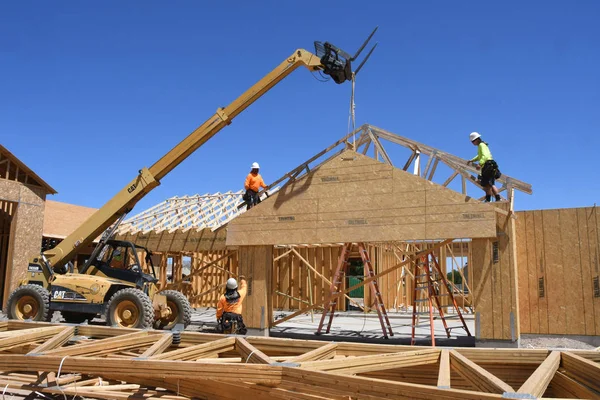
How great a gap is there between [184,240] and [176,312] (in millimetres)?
3621

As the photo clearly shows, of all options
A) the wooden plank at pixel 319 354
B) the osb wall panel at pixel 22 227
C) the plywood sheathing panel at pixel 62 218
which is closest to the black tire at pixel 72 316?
the osb wall panel at pixel 22 227

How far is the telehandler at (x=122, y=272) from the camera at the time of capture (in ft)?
35.9

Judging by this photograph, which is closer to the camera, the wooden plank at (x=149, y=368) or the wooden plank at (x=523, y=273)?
the wooden plank at (x=149, y=368)

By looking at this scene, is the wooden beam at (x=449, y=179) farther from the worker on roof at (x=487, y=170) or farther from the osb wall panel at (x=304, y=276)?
the osb wall panel at (x=304, y=276)

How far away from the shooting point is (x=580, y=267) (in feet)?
33.4

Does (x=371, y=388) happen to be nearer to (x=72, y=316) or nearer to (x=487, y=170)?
(x=487, y=170)

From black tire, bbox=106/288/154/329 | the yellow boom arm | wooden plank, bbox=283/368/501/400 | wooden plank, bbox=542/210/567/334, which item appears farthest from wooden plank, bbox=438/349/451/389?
the yellow boom arm

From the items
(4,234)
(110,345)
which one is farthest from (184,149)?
(4,234)

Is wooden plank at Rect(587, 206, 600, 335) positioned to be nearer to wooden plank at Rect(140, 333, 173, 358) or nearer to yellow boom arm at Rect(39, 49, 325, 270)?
yellow boom arm at Rect(39, 49, 325, 270)

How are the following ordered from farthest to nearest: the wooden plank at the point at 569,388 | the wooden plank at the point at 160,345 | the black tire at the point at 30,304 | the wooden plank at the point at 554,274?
the black tire at the point at 30,304 < the wooden plank at the point at 554,274 < the wooden plank at the point at 160,345 < the wooden plank at the point at 569,388

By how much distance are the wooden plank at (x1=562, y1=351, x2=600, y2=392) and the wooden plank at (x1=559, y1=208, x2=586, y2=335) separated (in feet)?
17.4

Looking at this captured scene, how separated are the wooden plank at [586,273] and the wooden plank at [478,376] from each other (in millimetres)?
5899

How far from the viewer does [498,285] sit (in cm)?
982

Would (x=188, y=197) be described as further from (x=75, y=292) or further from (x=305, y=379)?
(x=305, y=379)
